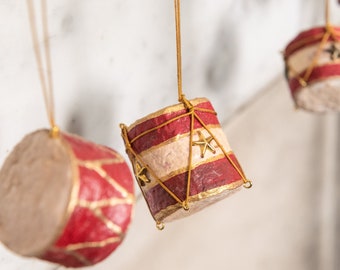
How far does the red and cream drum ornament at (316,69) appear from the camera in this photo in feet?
3.83

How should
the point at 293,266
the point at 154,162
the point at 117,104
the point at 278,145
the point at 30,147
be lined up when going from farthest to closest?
1. the point at 293,266
2. the point at 278,145
3. the point at 117,104
4. the point at 154,162
5. the point at 30,147

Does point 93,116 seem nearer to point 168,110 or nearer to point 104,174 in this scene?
point 168,110

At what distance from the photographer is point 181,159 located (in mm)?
907

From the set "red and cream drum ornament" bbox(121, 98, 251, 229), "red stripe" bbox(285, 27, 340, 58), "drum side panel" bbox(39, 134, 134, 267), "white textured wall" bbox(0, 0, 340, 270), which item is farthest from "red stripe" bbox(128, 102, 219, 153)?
"red stripe" bbox(285, 27, 340, 58)

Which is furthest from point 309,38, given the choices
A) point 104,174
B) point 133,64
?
point 104,174

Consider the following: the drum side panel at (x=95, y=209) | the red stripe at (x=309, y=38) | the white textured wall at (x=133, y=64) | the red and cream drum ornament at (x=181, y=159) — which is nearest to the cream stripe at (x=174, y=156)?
the red and cream drum ornament at (x=181, y=159)

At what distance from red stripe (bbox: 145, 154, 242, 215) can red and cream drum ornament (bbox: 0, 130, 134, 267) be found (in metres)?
0.14

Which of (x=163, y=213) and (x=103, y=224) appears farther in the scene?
(x=163, y=213)

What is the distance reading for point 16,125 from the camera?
1071mm

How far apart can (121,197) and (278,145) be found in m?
1.30

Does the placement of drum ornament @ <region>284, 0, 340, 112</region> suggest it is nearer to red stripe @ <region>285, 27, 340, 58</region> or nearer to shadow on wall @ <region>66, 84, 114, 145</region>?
red stripe @ <region>285, 27, 340, 58</region>

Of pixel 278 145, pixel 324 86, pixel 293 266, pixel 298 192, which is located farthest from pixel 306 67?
pixel 293 266

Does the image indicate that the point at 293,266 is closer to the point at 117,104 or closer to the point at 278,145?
the point at 278,145

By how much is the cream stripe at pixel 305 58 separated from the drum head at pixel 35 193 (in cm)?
60
